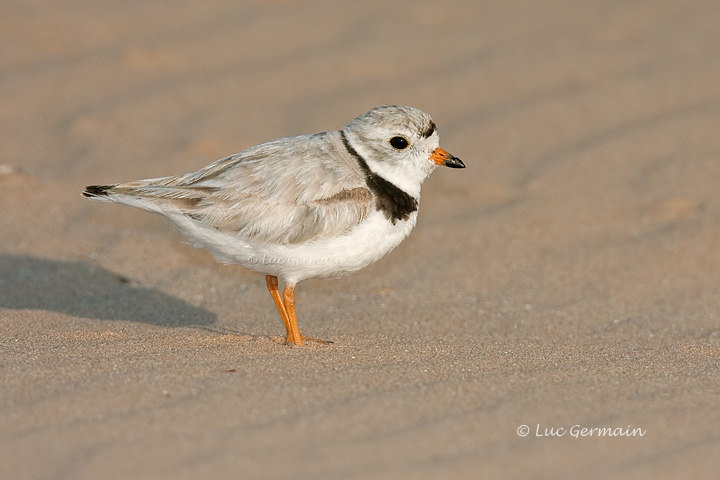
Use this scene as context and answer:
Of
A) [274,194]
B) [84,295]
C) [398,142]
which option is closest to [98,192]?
[274,194]

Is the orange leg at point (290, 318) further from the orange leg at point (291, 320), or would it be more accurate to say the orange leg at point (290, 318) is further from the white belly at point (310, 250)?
the white belly at point (310, 250)

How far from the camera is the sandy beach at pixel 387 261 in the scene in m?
3.27

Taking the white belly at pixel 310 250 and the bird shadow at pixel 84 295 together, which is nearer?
the white belly at pixel 310 250

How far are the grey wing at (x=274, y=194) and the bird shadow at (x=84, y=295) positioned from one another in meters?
0.95

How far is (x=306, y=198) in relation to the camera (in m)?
4.48

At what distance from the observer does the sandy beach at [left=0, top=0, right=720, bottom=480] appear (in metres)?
3.27

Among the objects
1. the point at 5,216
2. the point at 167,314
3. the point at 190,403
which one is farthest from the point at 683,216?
the point at 5,216

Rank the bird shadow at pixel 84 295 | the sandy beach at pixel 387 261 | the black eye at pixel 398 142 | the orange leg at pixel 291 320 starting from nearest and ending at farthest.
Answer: the sandy beach at pixel 387 261 → the orange leg at pixel 291 320 → the black eye at pixel 398 142 → the bird shadow at pixel 84 295

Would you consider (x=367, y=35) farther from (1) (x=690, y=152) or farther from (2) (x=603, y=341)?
(2) (x=603, y=341)

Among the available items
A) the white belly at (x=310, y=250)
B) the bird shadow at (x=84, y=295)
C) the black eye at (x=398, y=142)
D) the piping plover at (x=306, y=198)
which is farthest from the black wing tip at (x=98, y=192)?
the black eye at (x=398, y=142)

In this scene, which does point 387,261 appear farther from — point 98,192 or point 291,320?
point 98,192

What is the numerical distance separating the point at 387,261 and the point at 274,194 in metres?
2.16

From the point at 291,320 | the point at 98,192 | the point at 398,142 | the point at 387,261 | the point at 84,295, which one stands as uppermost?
the point at 387,261

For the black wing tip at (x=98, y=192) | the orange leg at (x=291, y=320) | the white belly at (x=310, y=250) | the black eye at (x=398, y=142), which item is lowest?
the orange leg at (x=291, y=320)
